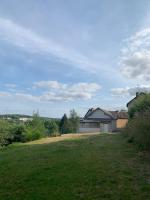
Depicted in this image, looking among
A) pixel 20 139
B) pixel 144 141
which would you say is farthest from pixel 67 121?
pixel 144 141

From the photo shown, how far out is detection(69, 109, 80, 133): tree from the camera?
61.7 meters

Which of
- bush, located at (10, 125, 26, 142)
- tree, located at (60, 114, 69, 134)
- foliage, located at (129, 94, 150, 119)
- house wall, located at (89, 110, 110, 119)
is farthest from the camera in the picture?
house wall, located at (89, 110, 110, 119)

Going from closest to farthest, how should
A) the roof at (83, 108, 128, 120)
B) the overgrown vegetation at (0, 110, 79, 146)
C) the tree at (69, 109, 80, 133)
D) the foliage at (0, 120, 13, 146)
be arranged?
the foliage at (0, 120, 13, 146) < the overgrown vegetation at (0, 110, 79, 146) < the roof at (83, 108, 128, 120) < the tree at (69, 109, 80, 133)

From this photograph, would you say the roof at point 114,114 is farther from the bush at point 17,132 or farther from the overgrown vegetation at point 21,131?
the bush at point 17,132

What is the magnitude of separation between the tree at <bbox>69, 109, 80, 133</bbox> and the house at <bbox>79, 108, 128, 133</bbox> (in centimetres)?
231

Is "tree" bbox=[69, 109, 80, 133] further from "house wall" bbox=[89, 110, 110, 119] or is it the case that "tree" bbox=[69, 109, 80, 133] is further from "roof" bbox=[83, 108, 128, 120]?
"house wall" bbox=[89, 110, 110, 119]

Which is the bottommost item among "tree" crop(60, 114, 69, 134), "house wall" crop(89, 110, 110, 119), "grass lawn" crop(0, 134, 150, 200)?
"grass lawn" crop(0, 134, 150, 200)

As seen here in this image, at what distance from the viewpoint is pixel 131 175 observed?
26.2 feet

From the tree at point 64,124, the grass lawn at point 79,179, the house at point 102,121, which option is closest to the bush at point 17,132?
the grass lawn at point 79,179

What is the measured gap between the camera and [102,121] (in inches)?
2299

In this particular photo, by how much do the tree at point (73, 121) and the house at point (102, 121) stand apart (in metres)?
2.31

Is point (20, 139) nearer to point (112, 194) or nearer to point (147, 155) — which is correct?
point (147, 155)

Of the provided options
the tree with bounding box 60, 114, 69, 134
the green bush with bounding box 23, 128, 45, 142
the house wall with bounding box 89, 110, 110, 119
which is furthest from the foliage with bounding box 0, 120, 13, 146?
the house wall with bounding box 89, 110, 110, 119

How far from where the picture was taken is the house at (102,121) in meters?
55.7
